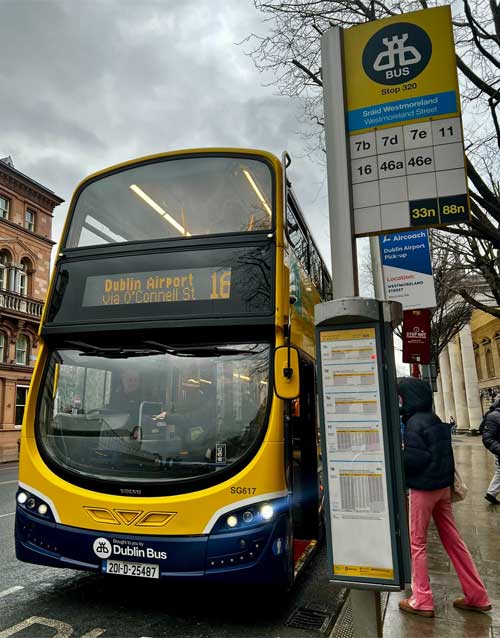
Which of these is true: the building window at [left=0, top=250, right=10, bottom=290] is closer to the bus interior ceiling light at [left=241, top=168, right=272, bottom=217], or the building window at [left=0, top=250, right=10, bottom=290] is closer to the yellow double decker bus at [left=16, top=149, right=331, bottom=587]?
the yellow double decker bus at [left=16, top=149, right=331, bottom=587]

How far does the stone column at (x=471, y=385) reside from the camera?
4619cm

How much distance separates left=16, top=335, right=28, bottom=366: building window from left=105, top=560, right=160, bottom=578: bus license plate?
29.2 meters

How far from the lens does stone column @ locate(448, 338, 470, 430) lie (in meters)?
51.1

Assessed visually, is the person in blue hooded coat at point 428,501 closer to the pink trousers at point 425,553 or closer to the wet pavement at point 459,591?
the pink trousers at point 425,553

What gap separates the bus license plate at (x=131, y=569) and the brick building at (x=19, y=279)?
25.6m

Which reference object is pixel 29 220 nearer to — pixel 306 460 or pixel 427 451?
pixel 306 460

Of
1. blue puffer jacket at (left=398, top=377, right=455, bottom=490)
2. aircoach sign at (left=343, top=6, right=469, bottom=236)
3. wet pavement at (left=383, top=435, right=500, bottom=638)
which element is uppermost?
aircoach sign at (left=343, top=6, right=469, bottom=236)

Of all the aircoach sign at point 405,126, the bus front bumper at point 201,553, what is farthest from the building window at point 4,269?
the aircoach sign at point 405,126

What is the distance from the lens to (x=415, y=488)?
14.7 ft

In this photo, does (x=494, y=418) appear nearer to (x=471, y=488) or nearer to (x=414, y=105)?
(x=471, y=488)

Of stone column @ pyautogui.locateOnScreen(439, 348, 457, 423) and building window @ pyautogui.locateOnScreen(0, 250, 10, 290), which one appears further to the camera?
stone column @ pyautogui.locateOnScreen(439, 348, 457, 423)

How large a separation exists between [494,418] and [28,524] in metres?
7.10

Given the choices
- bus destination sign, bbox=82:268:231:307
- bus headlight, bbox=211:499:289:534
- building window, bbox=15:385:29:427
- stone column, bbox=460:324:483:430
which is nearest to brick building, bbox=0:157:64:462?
building window, bbox=15:385:29:427

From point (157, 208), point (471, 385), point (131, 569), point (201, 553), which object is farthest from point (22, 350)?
point (471, 385)
